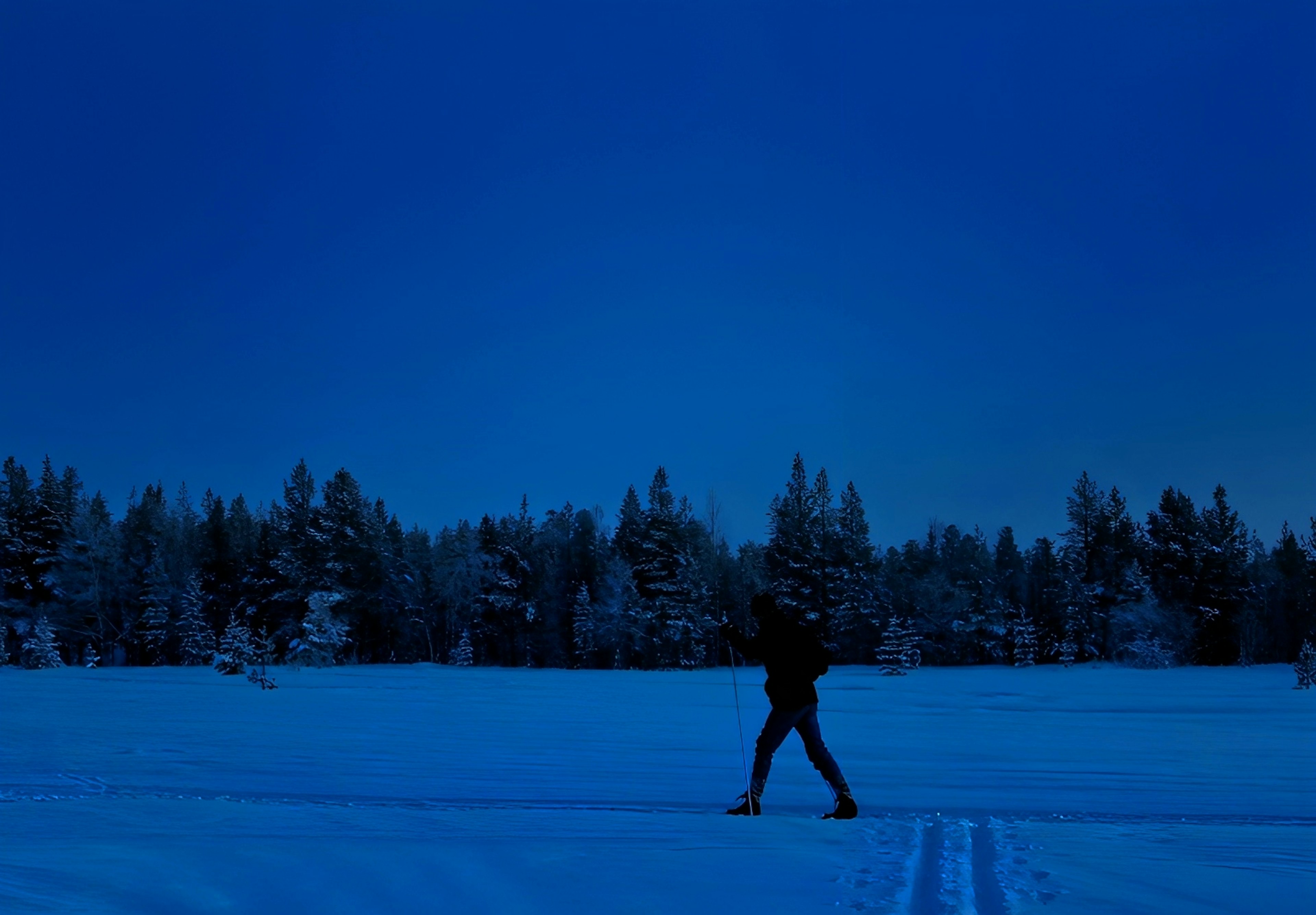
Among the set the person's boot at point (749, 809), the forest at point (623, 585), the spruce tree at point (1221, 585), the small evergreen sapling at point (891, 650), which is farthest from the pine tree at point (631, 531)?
the person's boot at point (749, 809)

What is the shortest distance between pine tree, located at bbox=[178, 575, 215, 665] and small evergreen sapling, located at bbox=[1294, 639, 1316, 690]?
54.2m

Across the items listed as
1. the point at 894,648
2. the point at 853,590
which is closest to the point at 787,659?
the point at 894,648

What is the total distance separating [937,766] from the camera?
11625 millimetres

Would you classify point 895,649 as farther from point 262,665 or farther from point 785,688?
point 785,688

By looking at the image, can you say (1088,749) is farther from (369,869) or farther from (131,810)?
(131,810)

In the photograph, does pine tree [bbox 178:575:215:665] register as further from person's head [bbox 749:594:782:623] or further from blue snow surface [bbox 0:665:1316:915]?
person's head [bbox 749:594:782:623]

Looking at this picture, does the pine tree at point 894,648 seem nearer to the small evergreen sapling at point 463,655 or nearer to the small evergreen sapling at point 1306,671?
the small evergreen sapling at point 1306,671

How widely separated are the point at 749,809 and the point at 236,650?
31.6 metres

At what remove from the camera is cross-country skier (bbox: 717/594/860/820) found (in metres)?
8.17

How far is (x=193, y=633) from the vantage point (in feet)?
190

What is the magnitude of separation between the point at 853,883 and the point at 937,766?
21.3ft

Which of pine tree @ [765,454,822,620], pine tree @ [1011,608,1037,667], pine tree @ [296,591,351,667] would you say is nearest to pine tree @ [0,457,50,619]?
pine tree @ [296,591,351,667]

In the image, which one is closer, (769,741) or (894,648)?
(769,741)

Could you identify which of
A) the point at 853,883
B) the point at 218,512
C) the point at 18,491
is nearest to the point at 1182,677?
the point at 853,883
